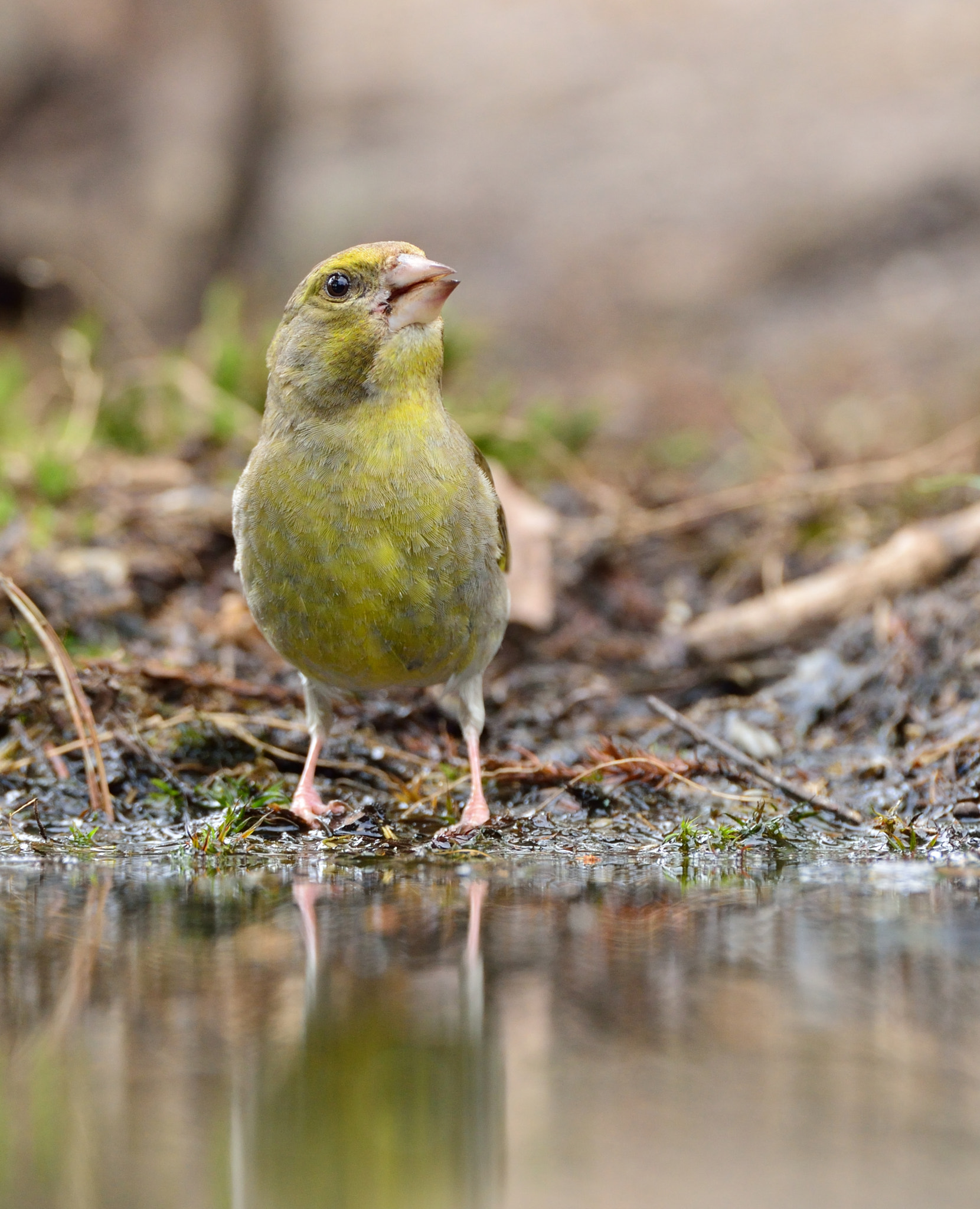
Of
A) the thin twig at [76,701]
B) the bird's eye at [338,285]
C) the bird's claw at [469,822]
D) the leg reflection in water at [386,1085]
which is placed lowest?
the leg reflection in water at [386,1085]

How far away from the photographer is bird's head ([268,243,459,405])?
4.01 m

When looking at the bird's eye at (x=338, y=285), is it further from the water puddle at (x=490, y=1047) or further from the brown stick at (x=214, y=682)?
the water puddle at (x=490, y=1047)

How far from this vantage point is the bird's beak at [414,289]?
3975 mm

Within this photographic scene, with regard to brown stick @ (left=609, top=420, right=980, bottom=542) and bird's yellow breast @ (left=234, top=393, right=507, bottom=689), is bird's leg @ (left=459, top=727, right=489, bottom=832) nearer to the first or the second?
bird's yellow breast @ (left=234, top=393, right=507, bottom=689)

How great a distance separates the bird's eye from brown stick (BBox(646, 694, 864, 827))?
1.53 m

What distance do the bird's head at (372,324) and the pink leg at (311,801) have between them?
1.08 m

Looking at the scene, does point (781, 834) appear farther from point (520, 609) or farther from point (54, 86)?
point (54, 86)

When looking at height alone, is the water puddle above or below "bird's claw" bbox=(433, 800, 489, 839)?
below

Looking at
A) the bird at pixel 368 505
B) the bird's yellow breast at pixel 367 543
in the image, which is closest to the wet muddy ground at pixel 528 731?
the bird at pixel 368 505

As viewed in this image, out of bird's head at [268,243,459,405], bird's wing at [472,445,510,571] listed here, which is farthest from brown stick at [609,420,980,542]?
bird's head at [268,243,459,405]

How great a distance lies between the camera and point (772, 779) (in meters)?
3.71

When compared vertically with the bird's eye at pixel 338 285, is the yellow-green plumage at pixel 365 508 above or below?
below

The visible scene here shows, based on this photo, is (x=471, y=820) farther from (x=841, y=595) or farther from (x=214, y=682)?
(x=841, y=595)

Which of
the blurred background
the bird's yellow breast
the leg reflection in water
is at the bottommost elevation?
the leg reflection in water
